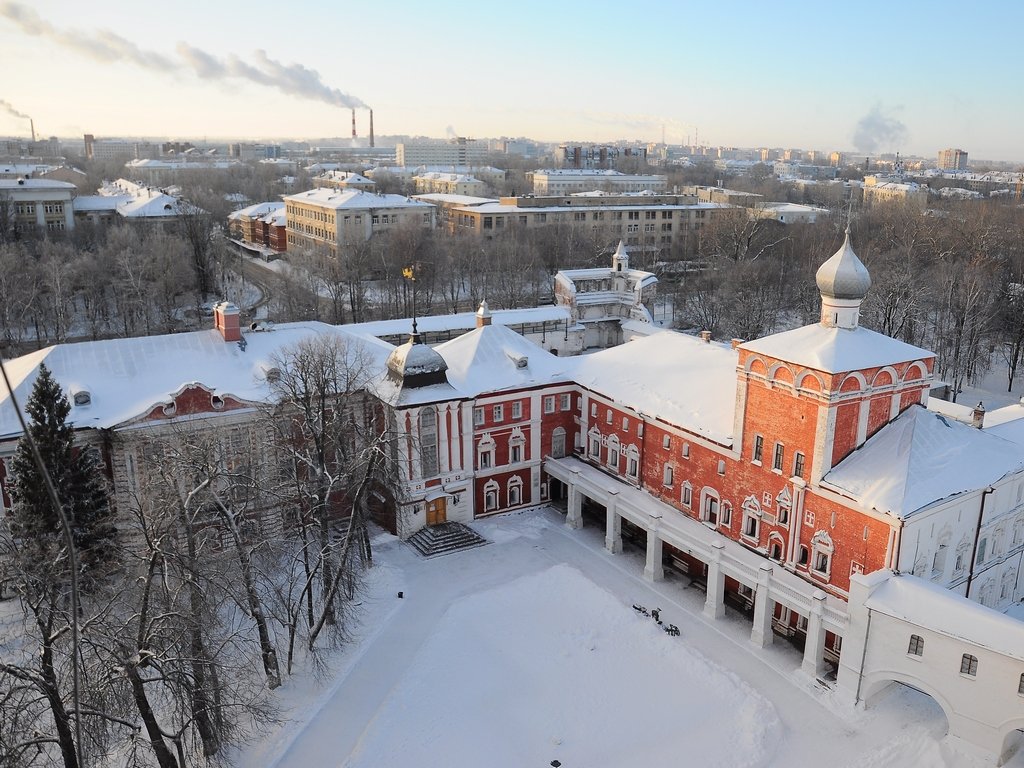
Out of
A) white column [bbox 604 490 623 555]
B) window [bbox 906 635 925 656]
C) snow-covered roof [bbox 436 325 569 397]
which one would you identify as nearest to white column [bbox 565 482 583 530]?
white column [bbox 604 490 623 555]

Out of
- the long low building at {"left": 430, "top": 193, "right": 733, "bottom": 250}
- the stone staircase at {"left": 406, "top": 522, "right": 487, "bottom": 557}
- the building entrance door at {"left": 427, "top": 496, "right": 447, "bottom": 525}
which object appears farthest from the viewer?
the long low building at {"left": 430, "top": 193, "right": 733, "bottom": 250}

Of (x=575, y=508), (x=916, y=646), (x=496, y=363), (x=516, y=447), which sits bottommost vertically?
(x=575, y=508)

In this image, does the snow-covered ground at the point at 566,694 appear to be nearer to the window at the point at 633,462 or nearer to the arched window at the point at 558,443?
the window at the point at 633,462

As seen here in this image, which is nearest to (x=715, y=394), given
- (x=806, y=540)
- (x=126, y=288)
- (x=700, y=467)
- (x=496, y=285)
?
(x=700, y=467)

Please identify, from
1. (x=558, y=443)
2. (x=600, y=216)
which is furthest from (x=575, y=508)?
(x=600, y=216)

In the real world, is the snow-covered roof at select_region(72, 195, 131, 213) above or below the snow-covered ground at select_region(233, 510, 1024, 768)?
above

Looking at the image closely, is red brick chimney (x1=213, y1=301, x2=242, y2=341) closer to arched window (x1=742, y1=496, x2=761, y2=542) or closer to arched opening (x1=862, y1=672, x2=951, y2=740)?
arched window (x1=742, y1=496, x2=761, y2=542)

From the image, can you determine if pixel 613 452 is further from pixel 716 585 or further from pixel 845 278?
pixel 845 278
